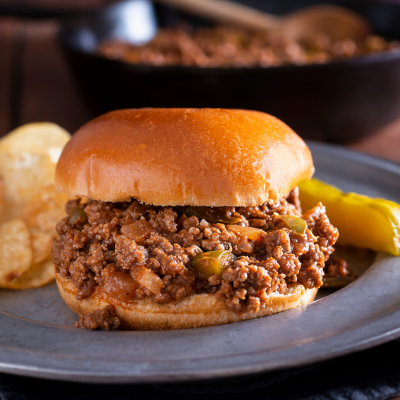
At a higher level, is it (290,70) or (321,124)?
(290,70)

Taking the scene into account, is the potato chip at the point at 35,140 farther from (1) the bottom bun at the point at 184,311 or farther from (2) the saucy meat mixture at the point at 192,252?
(1) the bottom bun at the point at 184,311

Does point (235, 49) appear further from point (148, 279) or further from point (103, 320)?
point (103, 320)

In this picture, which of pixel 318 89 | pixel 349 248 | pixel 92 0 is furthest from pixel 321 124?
pixel 92 0

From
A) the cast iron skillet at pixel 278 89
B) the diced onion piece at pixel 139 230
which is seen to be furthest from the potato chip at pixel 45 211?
the cast iron skillet at pixel 278 89

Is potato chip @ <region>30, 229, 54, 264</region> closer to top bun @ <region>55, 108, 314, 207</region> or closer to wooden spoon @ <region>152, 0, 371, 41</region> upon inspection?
top bun @ <region>55, 108, 314, 207</region>

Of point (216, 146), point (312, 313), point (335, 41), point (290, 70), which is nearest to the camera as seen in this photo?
point (312, 313)

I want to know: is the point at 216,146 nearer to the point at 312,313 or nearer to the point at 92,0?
the point at 312,313

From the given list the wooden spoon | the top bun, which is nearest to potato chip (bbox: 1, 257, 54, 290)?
the top bun
